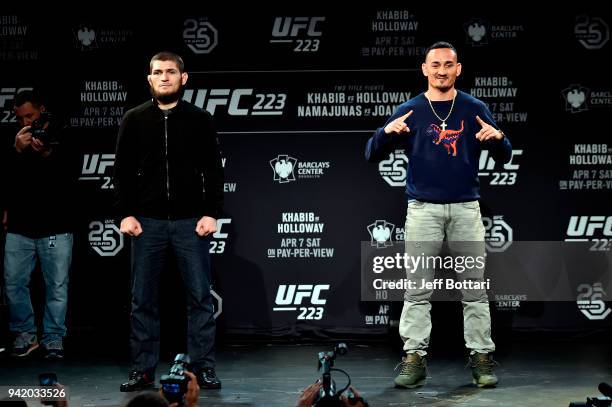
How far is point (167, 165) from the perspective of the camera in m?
4.76

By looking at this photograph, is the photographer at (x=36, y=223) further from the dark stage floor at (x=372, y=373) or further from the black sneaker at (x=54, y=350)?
the dark stage floor at (x=372, y=373)

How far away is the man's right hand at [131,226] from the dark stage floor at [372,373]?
2.61ft

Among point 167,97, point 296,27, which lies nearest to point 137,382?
point 167,97

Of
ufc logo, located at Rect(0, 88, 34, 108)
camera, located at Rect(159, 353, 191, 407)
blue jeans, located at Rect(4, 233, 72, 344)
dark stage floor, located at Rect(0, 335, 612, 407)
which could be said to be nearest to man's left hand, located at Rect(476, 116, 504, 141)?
dark stage floor, located at Rect(0, 335, 612, 407)

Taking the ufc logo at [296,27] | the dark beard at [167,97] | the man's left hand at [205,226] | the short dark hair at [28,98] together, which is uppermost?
the ufc logo at [296,27]

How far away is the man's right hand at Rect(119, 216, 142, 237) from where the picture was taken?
15.6 ft

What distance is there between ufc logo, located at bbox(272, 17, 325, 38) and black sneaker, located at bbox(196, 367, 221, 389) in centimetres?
251

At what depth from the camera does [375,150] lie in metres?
4.91

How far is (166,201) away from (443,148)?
141cm

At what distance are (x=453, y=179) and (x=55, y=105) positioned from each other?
293 cm

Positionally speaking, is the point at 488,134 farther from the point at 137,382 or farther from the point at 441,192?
the point at 137,382

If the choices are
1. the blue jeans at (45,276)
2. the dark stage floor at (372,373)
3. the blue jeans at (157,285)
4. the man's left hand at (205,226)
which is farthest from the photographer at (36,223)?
the man's left hand at (205,226)

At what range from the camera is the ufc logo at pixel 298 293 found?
21.0 ft

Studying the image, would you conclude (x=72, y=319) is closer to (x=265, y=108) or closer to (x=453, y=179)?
(x=265, y=108)
